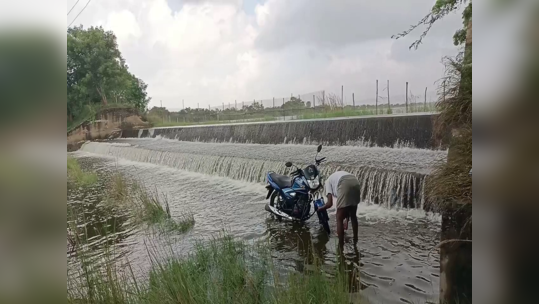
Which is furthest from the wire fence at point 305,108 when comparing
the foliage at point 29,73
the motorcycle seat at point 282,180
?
the foliage at point 29,73

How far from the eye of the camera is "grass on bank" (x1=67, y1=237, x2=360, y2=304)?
1.93 meters

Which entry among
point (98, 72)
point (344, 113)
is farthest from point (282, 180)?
point (98, 72)

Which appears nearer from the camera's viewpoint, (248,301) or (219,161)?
(248,301)

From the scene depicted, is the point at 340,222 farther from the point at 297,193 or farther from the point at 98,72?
the point at 98,72

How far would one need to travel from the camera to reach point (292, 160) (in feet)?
8.06

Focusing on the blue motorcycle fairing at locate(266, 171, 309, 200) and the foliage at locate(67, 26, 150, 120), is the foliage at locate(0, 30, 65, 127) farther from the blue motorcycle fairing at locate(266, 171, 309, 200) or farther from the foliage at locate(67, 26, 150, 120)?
the blue motorcycle fairing at locate(266, 171, 309, 200)

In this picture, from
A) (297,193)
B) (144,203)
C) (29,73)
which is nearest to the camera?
(29,73)

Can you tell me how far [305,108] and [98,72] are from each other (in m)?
1.59

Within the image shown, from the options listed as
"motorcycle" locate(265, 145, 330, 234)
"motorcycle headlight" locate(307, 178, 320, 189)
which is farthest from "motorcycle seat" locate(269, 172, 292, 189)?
"motorcycle headlight" locate(307, 178, 320, 189)

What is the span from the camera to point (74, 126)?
2887 mm

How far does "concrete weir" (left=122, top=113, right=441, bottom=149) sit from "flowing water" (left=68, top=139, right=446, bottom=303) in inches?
2.1

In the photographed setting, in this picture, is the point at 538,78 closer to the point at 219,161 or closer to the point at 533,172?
the point at 533,172

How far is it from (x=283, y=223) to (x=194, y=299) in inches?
27.5

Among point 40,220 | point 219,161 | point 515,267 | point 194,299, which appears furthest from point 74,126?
point 515,267
